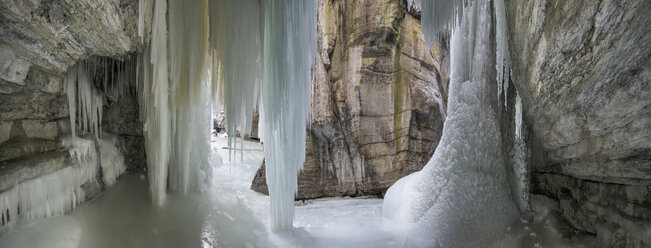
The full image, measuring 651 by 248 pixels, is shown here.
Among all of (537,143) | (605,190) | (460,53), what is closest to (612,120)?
(605,190)

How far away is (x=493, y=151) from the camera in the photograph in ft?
13.5

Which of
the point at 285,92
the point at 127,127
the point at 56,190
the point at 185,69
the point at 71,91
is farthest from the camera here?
the point at 127,127

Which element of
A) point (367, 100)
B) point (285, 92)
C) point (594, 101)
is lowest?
point (594, 101)

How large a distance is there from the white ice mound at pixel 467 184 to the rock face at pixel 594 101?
0.69 meters

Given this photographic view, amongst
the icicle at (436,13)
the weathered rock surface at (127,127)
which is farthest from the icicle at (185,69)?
the icicle at (436,13)

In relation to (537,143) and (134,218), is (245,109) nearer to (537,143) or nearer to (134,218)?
(134,218)

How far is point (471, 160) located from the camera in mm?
4219

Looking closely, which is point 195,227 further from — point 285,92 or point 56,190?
point 285,92

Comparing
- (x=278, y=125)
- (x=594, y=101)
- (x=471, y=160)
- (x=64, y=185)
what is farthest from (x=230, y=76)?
(x=594, y=101)

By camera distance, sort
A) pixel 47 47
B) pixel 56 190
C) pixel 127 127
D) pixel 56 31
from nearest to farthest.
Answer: pixel 56 31
pixel 47 47
pixel 56 190
pixel 127 127

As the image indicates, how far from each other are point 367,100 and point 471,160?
5307mm

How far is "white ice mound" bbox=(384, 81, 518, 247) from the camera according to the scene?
396 centimetres

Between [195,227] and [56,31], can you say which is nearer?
[56,31]

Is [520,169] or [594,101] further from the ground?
[594,101]
